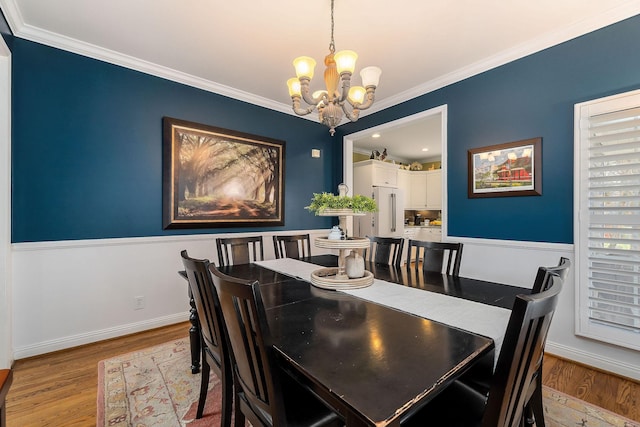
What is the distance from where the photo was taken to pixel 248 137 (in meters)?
3.57

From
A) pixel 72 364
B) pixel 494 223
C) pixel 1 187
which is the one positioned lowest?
pixel 72 364

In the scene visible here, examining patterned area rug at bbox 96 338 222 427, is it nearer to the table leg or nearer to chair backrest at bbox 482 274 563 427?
the table leg

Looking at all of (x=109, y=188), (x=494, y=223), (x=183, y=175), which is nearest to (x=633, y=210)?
(x=494, y=223)

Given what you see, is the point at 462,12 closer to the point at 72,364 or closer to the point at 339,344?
the point at 339,344

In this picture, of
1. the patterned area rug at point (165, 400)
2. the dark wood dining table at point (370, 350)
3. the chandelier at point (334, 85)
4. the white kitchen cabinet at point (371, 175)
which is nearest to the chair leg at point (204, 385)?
the patterned area rug at point (165, 400)

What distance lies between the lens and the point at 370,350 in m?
0.95

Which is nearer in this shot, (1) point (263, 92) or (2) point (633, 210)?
(2) point (633, 210)

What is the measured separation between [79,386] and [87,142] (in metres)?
2.03

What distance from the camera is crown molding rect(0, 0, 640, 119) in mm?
2111

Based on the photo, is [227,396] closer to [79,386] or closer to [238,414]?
[238,414]

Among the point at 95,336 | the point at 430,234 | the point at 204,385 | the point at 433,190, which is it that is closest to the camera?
the point at 204,385

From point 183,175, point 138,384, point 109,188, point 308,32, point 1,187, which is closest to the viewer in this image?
point 138,384

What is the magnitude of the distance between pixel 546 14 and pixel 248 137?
3.06 m

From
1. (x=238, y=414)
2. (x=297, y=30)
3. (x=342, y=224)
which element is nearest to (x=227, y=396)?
(x=238, y=414)
